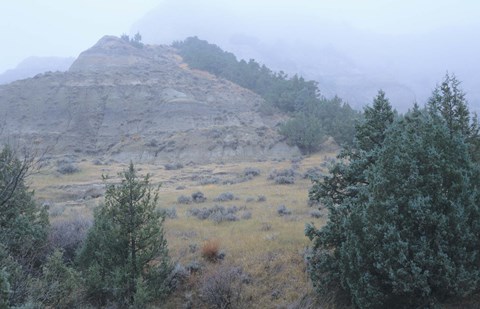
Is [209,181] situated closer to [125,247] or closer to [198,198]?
[198,198]

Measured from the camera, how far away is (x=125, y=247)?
1085 centimetres

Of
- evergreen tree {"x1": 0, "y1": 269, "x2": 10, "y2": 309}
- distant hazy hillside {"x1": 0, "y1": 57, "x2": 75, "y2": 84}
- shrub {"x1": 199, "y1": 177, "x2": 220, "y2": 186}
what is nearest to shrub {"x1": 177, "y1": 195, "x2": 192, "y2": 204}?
shrub {"x1": 199, "y1": 177, "x2": 220, "y2": 186}

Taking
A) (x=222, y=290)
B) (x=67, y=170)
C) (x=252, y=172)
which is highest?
(x=67, y=170)

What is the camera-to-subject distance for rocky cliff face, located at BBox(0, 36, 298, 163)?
4941 centimetres

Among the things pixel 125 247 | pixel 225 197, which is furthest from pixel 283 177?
pixel 125 247

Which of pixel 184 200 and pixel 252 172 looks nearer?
pixel 184 200

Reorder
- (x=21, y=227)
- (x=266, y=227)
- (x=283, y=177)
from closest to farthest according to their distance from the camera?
1. (x=21, y=227)
2. (x=266, y=227)
3. (x=283, y=177)

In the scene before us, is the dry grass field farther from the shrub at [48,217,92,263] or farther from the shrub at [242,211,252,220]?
the shrub at [48,217,92,263]

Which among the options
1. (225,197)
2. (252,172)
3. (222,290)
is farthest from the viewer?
(252,172)

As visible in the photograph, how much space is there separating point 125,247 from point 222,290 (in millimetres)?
3074

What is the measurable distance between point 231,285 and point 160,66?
74.2 meters

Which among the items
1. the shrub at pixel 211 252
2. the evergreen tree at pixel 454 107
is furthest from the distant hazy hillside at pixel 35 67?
the evergreen tree at pixel 454 107

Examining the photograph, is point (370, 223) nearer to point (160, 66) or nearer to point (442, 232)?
point (442, 232)

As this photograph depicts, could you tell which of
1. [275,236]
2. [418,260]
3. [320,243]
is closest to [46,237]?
[275,236]
